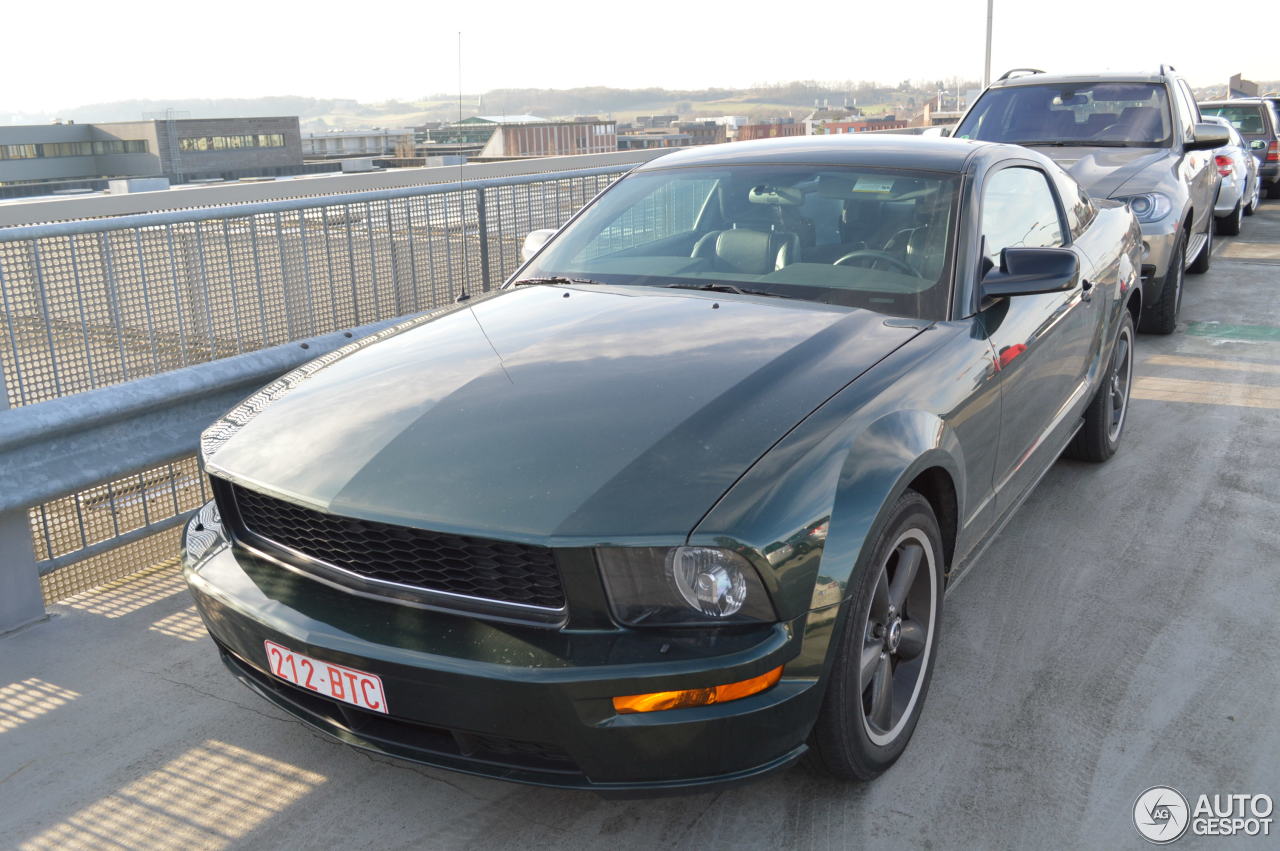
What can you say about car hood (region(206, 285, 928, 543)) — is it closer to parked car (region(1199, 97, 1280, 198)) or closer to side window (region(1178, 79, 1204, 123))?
side window (region(1178, 79, 1204, 123))

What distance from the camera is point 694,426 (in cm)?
262

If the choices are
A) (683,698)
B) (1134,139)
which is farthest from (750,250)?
(1134,139)

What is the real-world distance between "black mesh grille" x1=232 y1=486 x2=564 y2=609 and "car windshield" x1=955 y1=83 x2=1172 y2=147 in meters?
7.67

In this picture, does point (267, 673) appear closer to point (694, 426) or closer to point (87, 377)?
point (694, 426)

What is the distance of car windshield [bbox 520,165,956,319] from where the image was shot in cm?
356

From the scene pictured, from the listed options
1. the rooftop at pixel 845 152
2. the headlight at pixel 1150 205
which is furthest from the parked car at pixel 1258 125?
the rooftop at pixel 845 152

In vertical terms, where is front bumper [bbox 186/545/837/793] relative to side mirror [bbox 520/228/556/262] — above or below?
below

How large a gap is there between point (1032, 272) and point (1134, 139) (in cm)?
617

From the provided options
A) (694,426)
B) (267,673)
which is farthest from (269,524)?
(694,426)

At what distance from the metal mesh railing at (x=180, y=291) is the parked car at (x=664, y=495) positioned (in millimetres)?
1429

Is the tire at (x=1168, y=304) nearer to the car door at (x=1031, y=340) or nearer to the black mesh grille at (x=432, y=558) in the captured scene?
the car door at (x=1031, y=340)

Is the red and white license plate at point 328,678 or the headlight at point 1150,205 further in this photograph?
the headlight at point 1150,205

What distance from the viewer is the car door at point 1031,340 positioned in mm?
3600

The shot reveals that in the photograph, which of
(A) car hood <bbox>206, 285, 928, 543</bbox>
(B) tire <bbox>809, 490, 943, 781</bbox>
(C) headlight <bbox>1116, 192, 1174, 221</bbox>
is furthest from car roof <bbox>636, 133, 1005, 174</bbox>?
(C) headlight <bbox>1116, 192, 1174, 221</bbox>
